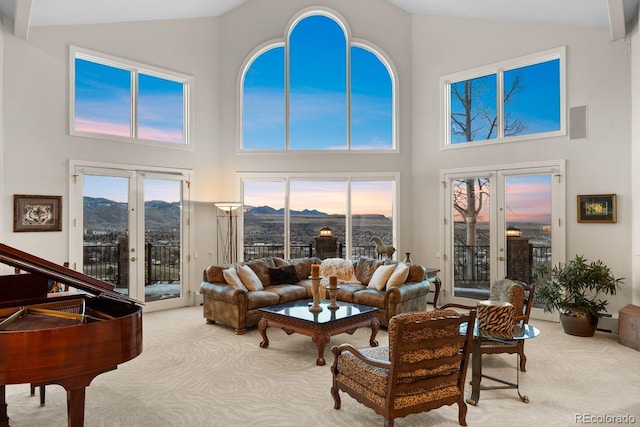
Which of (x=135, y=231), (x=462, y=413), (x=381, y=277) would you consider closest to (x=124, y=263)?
(x=135, y=231)

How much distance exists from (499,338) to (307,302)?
2908mm

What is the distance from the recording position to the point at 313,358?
511 cm

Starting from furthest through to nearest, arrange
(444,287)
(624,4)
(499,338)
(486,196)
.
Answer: (444,287) → (486,196) → (624,4) → (499,338)

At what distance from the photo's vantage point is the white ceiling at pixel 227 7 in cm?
609

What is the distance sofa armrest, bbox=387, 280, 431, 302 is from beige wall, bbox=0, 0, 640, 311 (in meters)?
1.81

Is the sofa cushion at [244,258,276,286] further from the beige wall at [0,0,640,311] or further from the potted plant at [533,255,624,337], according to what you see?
the potted plant at [533,255,624,337]

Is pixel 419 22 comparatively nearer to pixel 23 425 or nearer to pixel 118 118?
pixel 118 118

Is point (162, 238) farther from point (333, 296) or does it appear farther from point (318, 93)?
point (318, 93)

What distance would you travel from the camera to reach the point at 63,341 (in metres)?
2.57

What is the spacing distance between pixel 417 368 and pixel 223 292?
156 inches

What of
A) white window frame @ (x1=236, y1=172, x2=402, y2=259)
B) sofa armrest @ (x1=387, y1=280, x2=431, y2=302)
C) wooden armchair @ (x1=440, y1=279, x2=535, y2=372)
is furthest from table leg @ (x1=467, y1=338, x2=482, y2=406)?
white window frame @ (x1=236, y1=172, x2=402, y2=259)

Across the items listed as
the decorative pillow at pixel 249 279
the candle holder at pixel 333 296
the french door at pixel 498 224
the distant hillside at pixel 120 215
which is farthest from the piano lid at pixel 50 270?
the french door at pixel 498 224

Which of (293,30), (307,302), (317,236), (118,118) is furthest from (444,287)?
(118,118)

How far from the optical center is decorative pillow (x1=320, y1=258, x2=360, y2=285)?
24.8 feet
